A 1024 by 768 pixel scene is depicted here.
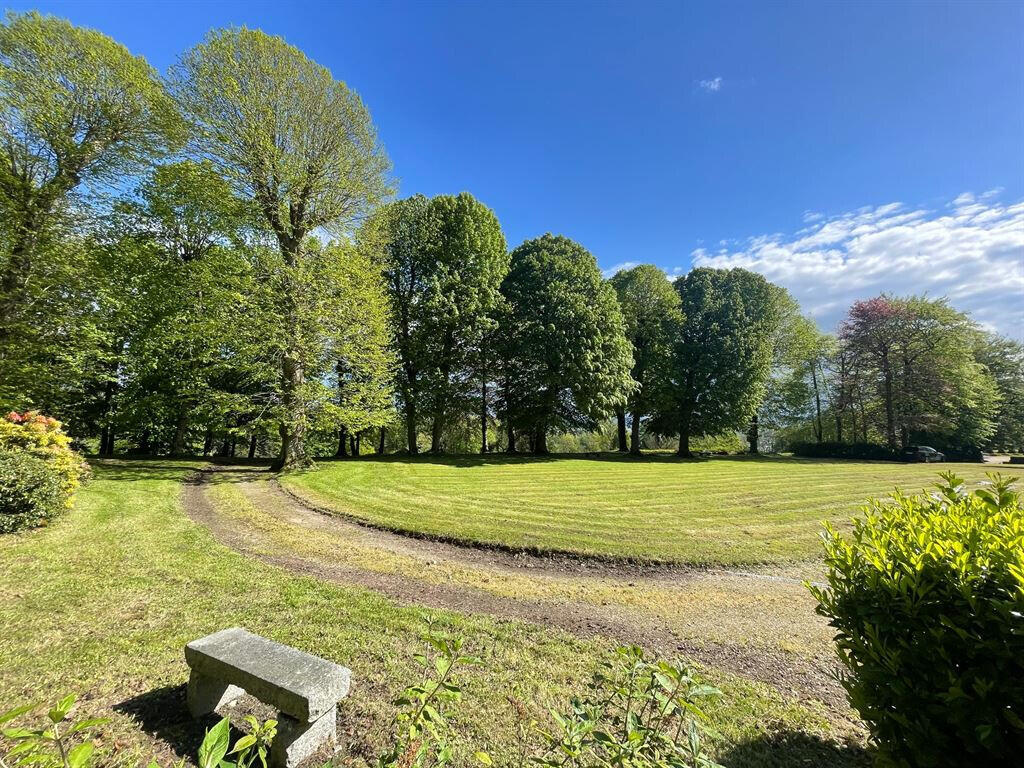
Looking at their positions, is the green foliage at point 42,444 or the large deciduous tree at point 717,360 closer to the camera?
the green foliage at point 42,444

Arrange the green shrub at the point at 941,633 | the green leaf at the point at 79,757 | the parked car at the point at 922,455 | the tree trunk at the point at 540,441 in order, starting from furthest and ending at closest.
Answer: the parked car at the point at 922,455
the tree trunk at the point at 540,441
the green shrub at the point at 941,633
the green leaf at the point at 79,757

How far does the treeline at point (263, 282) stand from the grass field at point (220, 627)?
8.82m

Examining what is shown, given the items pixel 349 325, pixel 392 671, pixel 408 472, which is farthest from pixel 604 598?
pixel 349 325

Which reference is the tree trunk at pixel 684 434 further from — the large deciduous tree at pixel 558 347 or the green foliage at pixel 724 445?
the large deciduous tree at pixel 558 347

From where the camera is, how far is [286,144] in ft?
45.7

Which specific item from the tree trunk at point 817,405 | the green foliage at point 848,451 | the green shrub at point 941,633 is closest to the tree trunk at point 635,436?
the green foliage at point 848,451

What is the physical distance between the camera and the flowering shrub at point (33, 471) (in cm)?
659

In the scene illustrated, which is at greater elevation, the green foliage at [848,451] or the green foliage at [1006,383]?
the green foliage at [1006,383]

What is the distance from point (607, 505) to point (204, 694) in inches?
385

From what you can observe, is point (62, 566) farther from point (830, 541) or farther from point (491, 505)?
point (830, 541)

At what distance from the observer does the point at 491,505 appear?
35.8 feet

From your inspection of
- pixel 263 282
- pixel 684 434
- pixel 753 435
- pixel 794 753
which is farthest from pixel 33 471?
pixel 753 435

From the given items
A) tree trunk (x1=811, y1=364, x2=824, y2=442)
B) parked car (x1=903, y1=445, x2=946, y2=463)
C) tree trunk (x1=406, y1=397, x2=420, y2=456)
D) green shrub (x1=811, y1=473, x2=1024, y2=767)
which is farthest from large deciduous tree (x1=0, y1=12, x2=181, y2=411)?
tree trunk (x1=811, y1=364, x2=824, y2=442)

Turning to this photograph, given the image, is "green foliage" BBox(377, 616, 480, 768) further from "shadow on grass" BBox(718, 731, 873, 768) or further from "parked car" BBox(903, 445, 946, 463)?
"parked car" BBox(903, 445, 946, 463)
